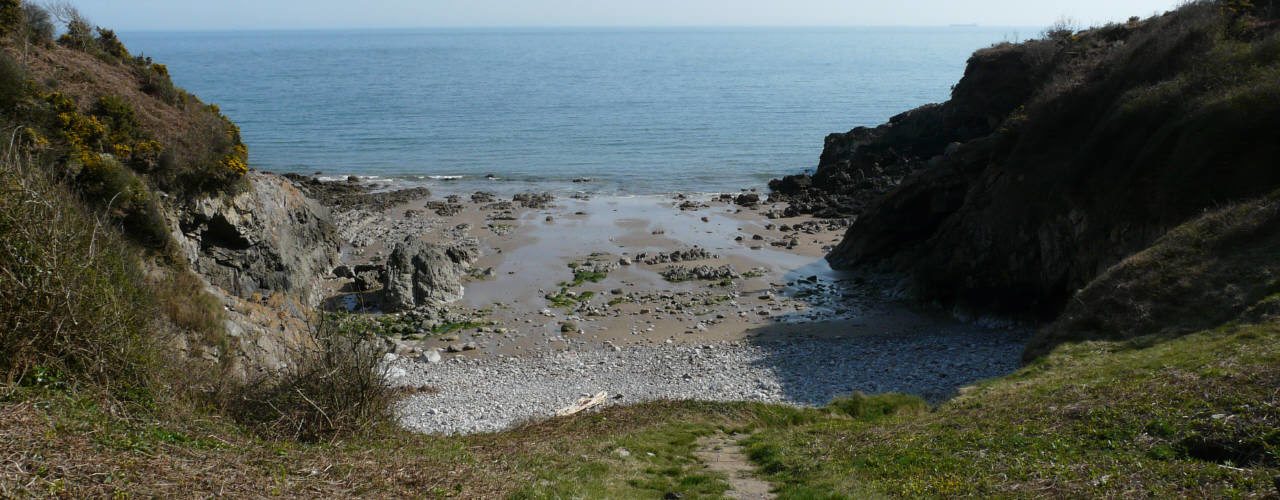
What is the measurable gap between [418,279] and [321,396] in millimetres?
18853

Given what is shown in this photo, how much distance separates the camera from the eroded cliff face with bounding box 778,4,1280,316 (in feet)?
73.2

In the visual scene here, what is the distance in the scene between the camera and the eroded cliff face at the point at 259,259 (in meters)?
18.2

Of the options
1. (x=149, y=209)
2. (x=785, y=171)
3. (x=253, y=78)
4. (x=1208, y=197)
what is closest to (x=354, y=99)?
(x=253, y=78)

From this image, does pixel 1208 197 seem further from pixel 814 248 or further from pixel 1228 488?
pixel 814 248

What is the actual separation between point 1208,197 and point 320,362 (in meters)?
21.6

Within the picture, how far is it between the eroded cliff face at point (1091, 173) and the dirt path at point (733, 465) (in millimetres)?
14464

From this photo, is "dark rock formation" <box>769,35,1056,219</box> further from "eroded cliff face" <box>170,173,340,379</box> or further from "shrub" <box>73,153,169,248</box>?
"shrub" <box>73,153,169,248</box>

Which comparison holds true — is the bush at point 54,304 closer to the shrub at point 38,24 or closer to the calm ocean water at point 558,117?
the shrub at point 38,24

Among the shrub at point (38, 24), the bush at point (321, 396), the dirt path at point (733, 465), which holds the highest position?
the shrub at point (38, 24)

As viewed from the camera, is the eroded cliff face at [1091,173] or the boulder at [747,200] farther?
the boulder at [747,200]

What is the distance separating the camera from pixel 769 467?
1279 centimetres

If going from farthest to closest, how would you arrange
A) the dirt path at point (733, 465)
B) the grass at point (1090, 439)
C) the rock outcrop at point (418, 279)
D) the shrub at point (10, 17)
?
the rock outcrop at point (418, 279) → the shrub at point (10, 17) → the dirt path at point (733, 465) → the grass at point (1090, 439)

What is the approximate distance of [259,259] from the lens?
26.6 m

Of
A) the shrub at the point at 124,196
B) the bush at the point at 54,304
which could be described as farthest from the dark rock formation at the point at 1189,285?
the shrub at the point at 124,196
